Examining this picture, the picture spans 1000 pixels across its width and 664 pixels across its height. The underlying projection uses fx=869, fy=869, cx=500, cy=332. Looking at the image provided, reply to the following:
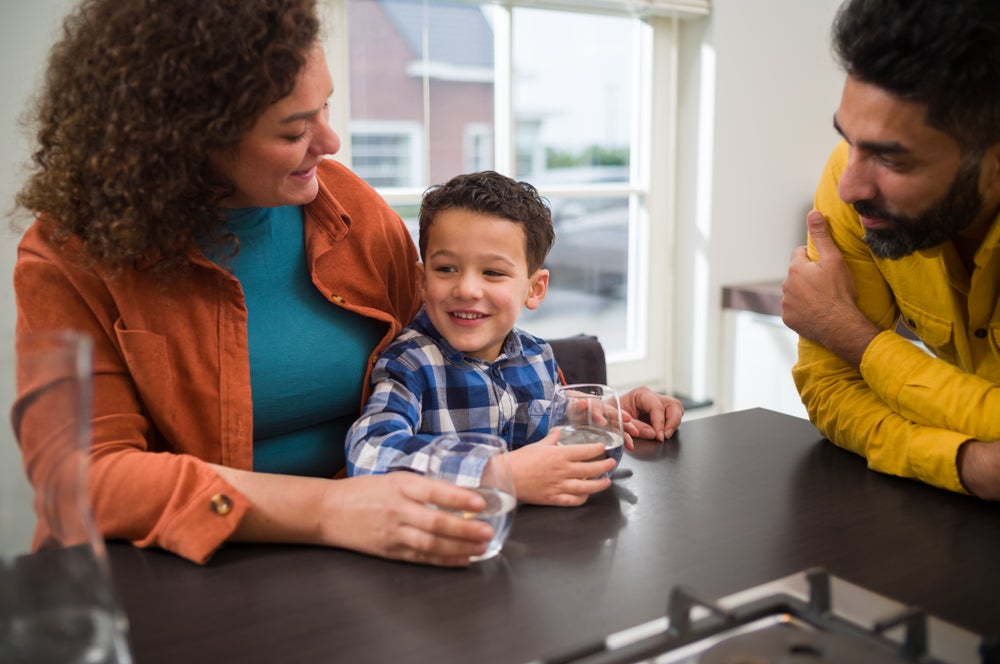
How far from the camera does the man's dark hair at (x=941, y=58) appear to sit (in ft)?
3.43

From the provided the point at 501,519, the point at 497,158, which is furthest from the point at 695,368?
the point at 501,519

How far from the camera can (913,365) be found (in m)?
1.19

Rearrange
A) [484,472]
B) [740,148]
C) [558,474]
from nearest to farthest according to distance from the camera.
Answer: [484,472] < [558,474] < [740,148]

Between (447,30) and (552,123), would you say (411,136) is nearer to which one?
(447,30)

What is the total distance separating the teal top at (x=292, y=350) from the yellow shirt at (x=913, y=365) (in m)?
0.71

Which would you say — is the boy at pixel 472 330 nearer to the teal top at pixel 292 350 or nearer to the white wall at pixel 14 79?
the teal top at pixel 292 350

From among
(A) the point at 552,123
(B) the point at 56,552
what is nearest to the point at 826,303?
(B) the point at 56,552

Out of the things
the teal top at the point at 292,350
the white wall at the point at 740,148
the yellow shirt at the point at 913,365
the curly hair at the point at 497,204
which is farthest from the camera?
the white wall at the point at 740,148

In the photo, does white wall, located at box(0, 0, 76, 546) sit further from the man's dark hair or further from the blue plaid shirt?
the man's dark hair

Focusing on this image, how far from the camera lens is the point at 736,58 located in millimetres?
3301

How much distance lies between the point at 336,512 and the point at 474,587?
18 cm

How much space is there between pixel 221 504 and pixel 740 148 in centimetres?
290

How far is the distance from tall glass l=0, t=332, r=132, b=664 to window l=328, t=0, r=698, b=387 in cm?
224

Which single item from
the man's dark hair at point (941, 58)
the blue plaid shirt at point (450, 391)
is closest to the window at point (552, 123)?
the blue plaid shirt at point (450, 391)
